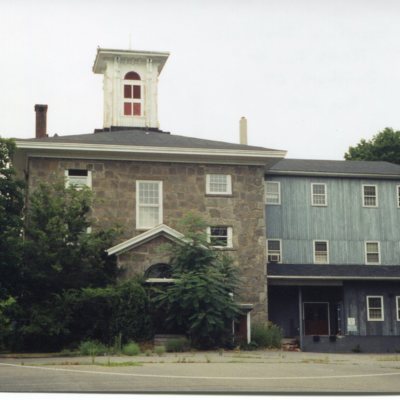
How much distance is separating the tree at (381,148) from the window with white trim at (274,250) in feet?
55.7

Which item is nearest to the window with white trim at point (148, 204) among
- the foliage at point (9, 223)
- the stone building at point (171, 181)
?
the stone building at point (171, 181)

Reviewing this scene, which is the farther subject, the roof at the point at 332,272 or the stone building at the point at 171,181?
the roof at the point at 332,272

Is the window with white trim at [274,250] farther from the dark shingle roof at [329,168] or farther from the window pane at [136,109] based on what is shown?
the window pane at [136,109]

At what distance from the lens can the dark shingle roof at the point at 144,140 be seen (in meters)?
35.4

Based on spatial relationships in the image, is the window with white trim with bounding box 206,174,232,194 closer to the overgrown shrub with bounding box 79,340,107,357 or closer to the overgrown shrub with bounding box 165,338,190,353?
the overgrown shrub with bounding box 165,338,190,353

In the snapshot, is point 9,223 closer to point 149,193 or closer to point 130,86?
point 149,193

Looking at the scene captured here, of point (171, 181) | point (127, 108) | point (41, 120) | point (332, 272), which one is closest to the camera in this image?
point (171, 181)

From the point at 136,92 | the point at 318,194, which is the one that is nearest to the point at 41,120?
the point at 136,92

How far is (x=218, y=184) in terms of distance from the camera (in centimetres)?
3641

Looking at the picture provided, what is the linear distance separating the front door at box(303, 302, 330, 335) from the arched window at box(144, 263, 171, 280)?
8820 millimetres

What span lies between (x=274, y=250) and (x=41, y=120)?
12.3 meters

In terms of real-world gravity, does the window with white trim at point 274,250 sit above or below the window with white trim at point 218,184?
below

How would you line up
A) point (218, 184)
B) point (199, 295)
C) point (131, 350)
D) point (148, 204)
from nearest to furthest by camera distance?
point (131, 350)
point (199, 295)
point (148, 204)
point (218, 184)

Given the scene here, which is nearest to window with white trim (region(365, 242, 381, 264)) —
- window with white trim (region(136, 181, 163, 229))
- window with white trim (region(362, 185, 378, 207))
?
window with white trim (region(362, 185, 378, 207))
